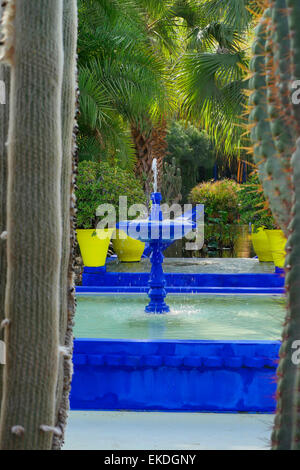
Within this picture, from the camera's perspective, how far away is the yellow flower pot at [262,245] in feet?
35.1

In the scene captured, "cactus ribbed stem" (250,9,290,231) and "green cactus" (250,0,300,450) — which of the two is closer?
"green cactus" (250,0,300,450)

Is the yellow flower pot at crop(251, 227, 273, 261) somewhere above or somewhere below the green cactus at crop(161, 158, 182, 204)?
below

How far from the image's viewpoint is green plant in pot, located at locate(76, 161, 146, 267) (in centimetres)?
898

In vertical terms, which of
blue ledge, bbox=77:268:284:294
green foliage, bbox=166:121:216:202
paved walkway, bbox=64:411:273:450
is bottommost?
paved walkway, bbox=64:411:273:450

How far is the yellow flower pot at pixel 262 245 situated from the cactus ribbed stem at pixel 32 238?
9.02m

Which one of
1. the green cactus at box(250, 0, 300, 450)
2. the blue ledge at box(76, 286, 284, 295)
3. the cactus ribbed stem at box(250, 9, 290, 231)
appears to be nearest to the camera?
the green cactus at box(250, 0, 300, 450)

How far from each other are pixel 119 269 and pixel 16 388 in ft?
27.0

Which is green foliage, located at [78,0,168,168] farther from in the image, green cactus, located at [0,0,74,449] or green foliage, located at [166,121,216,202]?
green foliage, located at [166,121,216,202]

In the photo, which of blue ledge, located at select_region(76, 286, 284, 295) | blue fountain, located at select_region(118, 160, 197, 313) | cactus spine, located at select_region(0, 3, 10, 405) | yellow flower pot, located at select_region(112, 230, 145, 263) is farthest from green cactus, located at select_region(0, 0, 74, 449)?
yellow flower pot, located at select_region(112, 230, 145, 263)

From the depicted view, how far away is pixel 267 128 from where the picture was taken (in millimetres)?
1784

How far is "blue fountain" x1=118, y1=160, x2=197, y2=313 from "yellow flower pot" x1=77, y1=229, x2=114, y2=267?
2.83 metres

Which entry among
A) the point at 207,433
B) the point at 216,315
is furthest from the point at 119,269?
the point at 207,433

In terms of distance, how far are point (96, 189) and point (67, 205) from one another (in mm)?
7028

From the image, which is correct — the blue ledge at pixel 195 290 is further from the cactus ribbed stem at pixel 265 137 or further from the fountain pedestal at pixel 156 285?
the cactus ribbed stem at pixel 265 137
